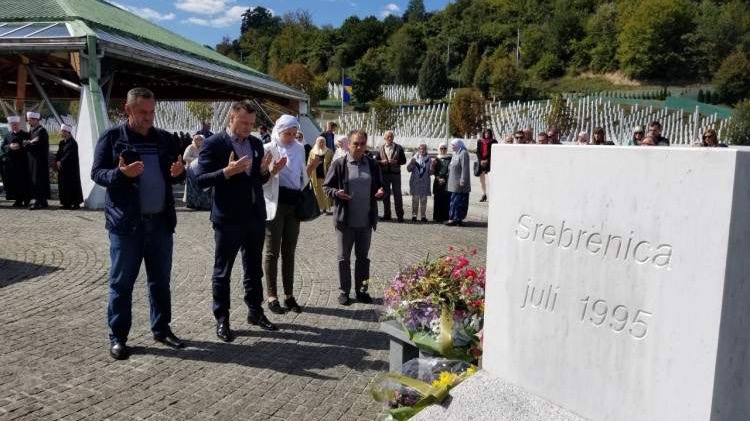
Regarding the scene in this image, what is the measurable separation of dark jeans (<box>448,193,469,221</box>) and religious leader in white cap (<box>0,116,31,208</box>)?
927cm

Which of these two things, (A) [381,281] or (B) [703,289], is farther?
(A) [381,281]

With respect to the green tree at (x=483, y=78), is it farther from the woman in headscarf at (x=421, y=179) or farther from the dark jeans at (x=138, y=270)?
the dark jeans at (x=138, y=270)

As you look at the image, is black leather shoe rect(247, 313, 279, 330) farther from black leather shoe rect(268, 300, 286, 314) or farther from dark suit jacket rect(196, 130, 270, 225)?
dark suit jacket rect(196, 130, 270, 225)

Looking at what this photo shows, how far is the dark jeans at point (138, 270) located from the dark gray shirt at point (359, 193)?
6.59 feet

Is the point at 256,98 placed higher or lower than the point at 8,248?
higher

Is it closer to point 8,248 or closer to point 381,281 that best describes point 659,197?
point 381,281

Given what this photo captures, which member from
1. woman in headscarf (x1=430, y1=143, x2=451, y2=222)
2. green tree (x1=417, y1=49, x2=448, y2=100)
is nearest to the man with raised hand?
woman in headscarf (x1=430, y1=143, x2=451, y2=222)

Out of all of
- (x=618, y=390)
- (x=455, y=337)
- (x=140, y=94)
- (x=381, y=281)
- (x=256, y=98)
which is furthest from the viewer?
(x=256, y=98)

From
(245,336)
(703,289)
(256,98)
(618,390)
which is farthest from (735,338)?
(256,98)

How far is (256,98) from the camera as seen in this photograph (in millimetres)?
25359

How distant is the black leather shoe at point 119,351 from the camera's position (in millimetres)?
4672

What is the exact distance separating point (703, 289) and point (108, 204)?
4.03 meters

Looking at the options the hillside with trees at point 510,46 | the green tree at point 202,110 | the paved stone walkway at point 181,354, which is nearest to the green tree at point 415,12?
the hillside with trees at point 510,46

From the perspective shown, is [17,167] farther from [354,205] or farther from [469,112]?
[469,112]
